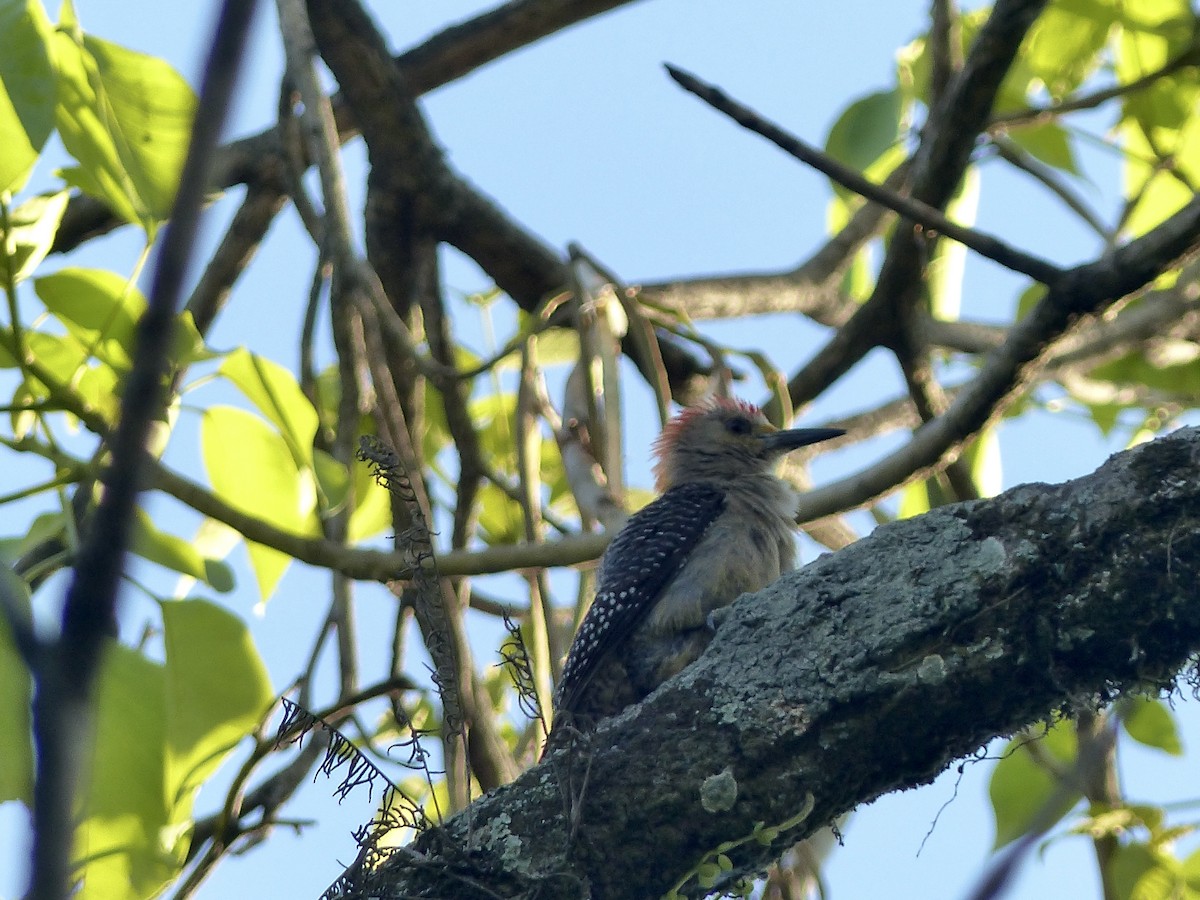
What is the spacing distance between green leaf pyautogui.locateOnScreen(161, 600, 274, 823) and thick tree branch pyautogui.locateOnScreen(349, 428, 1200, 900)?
2.34ft

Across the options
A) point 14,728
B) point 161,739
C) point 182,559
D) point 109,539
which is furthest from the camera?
point 182,559

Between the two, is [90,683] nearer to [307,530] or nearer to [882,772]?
[882,772]

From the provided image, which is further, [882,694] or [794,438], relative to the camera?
[794,438]

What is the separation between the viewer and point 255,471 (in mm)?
3215

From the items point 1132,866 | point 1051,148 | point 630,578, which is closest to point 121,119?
point 630,578

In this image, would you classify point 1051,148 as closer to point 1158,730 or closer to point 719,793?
point 1158,730

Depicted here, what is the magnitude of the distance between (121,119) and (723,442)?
2.53m

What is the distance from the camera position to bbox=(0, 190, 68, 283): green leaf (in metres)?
2.94

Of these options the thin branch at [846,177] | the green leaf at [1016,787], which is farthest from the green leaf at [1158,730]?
the thin branch at [846,177]

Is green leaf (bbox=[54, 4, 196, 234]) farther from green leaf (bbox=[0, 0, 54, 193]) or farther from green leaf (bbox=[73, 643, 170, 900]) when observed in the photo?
green leaf (bbox=[73, 643, 170, 900])

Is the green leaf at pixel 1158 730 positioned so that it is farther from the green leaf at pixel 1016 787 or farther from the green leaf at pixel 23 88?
the green leaf at pixel 23 88

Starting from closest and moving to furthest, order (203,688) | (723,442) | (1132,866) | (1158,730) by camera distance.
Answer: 1. (203,688)
2. (1132,866)
3. (1158,730)
4. (723,442)

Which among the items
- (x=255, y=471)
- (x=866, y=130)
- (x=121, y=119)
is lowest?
(x=255, y=471)

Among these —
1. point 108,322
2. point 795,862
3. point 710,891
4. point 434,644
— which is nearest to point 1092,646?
point 710,891
